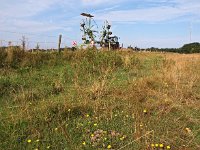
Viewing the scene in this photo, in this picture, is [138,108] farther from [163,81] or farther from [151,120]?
[163,81]

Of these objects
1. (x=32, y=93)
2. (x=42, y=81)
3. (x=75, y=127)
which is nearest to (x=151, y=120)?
(x=75, y=127)

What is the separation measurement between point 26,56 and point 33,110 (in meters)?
6.55

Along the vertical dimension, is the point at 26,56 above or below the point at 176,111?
above

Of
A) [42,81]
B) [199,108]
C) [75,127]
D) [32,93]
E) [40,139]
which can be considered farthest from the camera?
[42,81]

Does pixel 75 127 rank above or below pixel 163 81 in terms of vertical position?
below

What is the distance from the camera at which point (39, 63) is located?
11039 millimetres

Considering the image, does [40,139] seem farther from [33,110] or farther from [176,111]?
[176,111]

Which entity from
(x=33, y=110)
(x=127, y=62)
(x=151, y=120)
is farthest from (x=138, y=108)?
(x=127, y=62)

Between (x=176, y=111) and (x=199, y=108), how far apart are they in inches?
19.3

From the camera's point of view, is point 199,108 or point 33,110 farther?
point 199,108

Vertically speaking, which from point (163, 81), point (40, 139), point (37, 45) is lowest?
point (40, 139)

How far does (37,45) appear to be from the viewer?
1323cm

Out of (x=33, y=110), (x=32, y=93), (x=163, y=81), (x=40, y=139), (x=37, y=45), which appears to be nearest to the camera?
(x=40, y=139)

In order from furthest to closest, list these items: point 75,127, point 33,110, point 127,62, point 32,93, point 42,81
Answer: point 127,62, point 42,81, point 32,93, point 33,110, point 75,127
